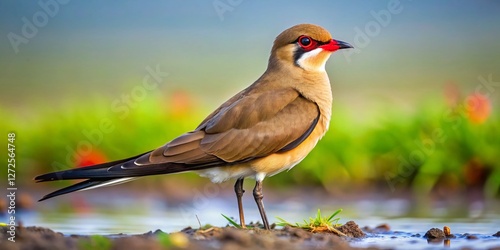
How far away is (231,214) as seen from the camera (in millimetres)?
9195

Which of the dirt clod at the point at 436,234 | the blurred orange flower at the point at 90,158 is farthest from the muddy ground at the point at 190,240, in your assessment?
the blurred orange flower at the point at 90,158

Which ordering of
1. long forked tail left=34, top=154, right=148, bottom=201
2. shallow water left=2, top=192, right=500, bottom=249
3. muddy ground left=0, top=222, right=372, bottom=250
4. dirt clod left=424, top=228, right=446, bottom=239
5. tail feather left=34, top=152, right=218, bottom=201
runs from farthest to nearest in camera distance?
shallow water left=2, top=192, right=500, bottom=249 → dirt clod left=424, top=228, right=446, bottom=239 → tail feather left=34, top=152, right=218, bottom=201 → long forked tail left=34, top=154, right=148, bottom=201 → muddy ground left=0, top=222, right=372, bottom=250

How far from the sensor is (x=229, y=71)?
57.7ft

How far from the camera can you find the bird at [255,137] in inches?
279

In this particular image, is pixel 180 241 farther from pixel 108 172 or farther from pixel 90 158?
pixel 90 158

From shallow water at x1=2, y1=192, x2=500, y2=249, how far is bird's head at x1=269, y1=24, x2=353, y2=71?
1.43m

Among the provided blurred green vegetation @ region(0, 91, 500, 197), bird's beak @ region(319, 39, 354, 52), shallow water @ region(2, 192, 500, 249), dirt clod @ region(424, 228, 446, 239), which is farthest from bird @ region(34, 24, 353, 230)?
blurred green vegetation @ region(0, 91, 500, 197)

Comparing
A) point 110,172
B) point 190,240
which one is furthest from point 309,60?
point 190,240

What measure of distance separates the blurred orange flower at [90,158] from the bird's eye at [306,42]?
3193 mm

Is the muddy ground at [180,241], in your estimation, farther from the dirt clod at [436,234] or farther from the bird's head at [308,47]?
the bird's head at [308,47]

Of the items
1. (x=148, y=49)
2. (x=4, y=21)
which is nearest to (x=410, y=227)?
(x=148, y=49)

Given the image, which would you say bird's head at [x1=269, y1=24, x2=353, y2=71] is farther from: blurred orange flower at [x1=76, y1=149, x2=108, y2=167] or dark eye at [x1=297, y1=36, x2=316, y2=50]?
blurred orange flower at [x1=76, y1=149, x2=108, y2=167]

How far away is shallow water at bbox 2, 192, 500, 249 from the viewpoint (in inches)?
285

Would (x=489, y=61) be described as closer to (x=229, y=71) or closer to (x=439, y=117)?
(x=229, y=71)
